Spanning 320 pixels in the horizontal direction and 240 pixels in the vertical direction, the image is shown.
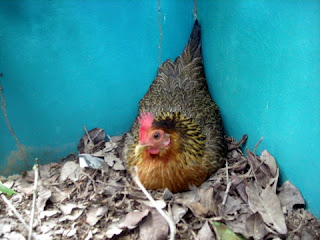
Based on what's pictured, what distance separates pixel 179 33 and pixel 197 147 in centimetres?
105

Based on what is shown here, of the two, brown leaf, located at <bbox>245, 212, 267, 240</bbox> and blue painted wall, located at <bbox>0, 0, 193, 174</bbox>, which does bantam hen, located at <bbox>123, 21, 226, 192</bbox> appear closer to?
blue painted wall, located at <bbox>0, 0, 193, 174</bbox>

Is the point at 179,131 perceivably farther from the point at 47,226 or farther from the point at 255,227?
the point at 47,226

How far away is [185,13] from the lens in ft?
8.23

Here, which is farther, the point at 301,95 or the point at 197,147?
the point at 197,147

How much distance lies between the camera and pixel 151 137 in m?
1.85

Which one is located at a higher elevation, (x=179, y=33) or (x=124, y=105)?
(x=179, y=33)

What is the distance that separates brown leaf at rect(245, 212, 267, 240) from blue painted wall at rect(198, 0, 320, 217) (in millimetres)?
329

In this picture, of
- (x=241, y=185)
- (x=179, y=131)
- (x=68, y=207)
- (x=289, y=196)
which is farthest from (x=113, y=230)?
(x=289, y=196)

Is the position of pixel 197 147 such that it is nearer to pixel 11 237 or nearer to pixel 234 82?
pixel 234 82

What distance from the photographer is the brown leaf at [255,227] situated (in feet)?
5.33

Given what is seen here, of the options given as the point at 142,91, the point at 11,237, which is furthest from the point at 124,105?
the point at 11,237

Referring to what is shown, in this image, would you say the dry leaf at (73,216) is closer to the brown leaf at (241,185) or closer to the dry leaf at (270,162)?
the brown leaf at (241,185)

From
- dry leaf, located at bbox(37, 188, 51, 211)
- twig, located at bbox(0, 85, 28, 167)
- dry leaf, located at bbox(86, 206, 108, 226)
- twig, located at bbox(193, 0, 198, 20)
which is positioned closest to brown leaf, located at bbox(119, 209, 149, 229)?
dry leaf, located at bbox(86, 206, 108, 226)

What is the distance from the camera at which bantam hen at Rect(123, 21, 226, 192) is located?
76.4 inches
